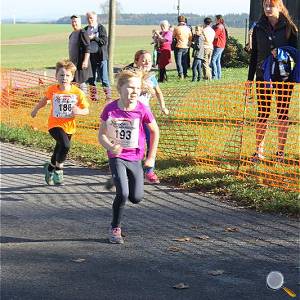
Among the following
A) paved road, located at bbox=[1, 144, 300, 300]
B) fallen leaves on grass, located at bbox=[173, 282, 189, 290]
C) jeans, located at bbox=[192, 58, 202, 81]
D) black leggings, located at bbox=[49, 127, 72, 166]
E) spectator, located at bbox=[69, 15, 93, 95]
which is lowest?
paved road, located at bbox=[1, 144, 300, 300]

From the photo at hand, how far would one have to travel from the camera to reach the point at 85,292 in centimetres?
511

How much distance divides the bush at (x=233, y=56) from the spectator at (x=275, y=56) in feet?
61.1

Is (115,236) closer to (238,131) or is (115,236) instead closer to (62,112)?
(62,112)

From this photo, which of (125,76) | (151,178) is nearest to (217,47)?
(151,178)

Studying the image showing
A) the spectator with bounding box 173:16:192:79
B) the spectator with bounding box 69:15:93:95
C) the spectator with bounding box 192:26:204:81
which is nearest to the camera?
the spectator with bounding box 69:15:93:95

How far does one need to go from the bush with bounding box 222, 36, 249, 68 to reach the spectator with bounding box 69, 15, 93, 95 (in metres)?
13.5

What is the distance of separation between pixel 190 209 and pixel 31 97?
8332 mm

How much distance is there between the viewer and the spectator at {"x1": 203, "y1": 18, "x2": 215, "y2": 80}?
22.2 m

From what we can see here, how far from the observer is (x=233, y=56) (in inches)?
1101

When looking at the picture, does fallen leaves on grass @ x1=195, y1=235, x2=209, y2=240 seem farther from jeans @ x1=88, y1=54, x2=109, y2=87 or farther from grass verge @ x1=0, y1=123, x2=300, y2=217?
jeans @ x1=88, y1=54, x2=109, y2=87

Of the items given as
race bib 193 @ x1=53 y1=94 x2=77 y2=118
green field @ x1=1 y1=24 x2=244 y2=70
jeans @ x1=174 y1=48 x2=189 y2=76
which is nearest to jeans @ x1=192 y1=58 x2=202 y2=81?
jeans @ x1=174 y1=48 x2=189 y2=76

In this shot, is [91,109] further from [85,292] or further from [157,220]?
[85,292]

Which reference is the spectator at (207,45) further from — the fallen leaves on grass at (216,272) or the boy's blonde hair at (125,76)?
the fallen leaves on grass at (216,272)

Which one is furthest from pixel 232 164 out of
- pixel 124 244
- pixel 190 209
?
pixel 124 244
